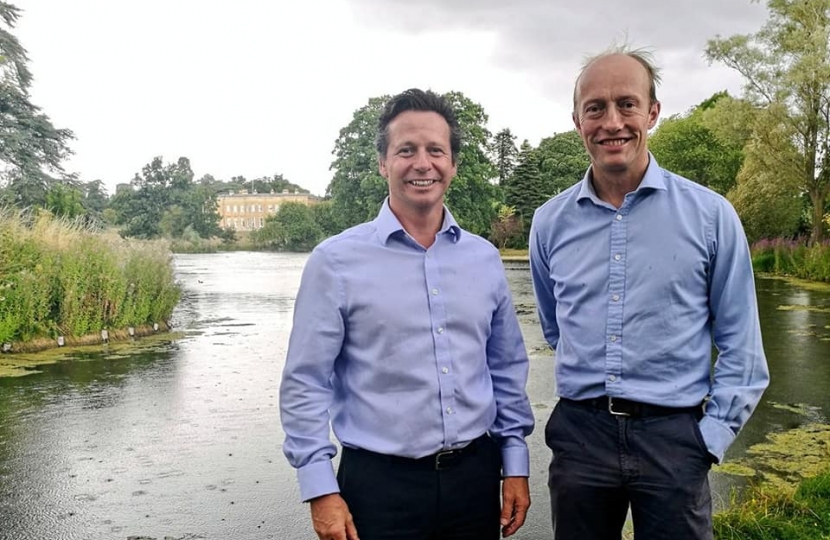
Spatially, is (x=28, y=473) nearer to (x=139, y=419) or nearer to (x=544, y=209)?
(x=139, y=419)

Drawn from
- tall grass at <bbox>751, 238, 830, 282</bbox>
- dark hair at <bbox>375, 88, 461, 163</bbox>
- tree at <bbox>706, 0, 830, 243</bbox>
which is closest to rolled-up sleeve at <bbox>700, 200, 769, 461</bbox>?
dark hair at <bbox>375, 88, 461, 163</bbox>

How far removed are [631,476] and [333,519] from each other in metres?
0.81

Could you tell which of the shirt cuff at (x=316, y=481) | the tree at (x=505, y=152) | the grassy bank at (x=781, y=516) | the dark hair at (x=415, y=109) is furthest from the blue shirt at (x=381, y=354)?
the tree at (x=505, y=152)

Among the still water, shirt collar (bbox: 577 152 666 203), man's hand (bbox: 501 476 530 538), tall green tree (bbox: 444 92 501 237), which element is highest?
tall green tree (bbox: 444 92 501 237)

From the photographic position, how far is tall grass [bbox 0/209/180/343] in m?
10.1

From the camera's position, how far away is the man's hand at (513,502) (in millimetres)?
2188

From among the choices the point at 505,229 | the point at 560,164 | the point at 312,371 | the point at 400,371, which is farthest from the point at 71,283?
the point at 560,164

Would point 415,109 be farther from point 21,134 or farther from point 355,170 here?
point 355,170

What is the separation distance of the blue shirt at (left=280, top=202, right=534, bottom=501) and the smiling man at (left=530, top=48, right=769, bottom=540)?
1.01ft

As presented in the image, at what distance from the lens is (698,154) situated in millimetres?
36000

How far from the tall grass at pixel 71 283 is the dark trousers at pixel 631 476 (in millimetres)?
9578

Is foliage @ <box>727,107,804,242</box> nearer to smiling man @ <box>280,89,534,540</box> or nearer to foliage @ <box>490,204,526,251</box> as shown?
foliage @ <box>490,204,526,251</box>

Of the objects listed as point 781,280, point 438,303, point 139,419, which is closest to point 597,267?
point 438,303

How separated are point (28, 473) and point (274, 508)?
1.90m
